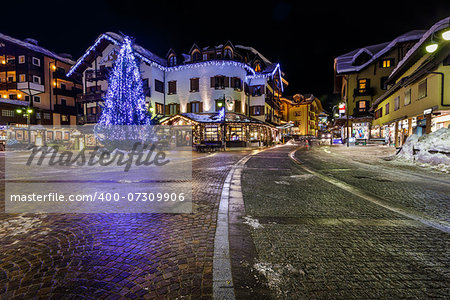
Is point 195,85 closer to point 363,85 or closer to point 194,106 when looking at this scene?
point 194,106

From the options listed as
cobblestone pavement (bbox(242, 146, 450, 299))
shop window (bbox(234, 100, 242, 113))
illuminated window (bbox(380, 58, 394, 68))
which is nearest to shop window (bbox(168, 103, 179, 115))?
shop window (bbox(234, 100, 242, 113))

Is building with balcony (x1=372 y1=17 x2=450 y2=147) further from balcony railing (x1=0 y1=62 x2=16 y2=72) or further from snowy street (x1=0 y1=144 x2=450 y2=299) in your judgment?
balcony railing (x1=0 y1=62 x2=16 y2=72)

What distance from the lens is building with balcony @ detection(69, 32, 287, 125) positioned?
1259 inches

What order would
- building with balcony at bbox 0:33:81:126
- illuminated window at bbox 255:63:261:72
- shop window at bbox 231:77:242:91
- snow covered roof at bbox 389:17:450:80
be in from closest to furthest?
1. snow covered roof at bbox 389:17:450:80
2. shop window at bbox 231:77:242:91
3. building with balcony at bbox 0:33:81:126
4. illuminated window at bbox 255:63:261:72

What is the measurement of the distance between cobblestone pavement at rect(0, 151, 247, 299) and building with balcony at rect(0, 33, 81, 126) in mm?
40588

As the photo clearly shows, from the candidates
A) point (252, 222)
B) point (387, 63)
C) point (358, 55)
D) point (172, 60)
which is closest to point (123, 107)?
point (172, 60)

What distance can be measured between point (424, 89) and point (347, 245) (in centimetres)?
2029

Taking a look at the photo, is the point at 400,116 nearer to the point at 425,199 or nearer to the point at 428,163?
the point at 428,163

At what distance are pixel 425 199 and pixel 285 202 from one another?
3.65 meters

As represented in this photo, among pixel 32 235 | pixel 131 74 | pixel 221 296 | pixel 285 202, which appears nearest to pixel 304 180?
pixel 285 202

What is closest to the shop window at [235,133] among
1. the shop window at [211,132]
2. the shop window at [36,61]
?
the shop window at [211,132]

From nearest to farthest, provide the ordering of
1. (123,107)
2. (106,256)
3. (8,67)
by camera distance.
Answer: (106,256) < (123,107) < (8,67)

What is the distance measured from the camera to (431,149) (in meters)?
10.8

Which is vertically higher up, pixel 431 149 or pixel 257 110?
pixel 257 110
